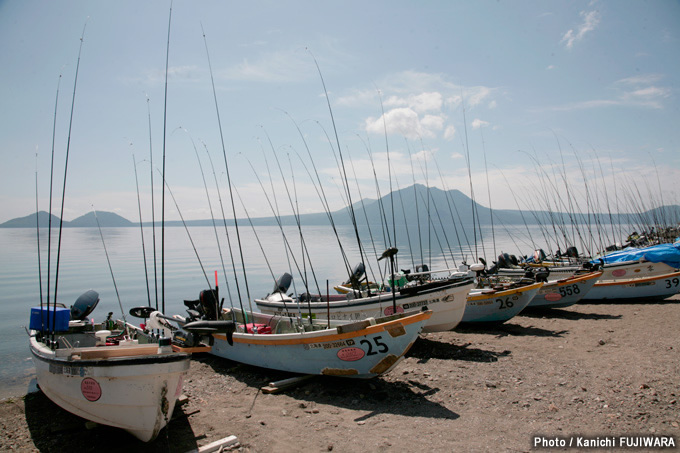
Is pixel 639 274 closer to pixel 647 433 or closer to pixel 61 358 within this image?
pixel 647 433

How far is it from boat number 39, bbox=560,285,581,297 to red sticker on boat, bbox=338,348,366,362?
28.7ft

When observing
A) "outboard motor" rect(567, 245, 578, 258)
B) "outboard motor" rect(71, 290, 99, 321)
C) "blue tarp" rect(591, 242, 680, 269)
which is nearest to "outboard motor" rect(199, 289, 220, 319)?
"outboard motor" rect(71, 290, 99, 321)

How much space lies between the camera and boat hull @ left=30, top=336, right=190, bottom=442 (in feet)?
16.6

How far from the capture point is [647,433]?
491cm

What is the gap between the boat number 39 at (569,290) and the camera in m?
12.8

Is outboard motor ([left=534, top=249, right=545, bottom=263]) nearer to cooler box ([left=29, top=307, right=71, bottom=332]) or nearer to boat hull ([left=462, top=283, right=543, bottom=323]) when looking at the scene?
boat hull ([left=462, top=283, right=543, bottom=323])

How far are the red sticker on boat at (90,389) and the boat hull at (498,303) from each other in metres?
9.20

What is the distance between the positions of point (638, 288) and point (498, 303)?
21.2 ft

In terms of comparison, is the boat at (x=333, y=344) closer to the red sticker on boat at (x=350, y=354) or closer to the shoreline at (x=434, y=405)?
the red sticker on boat at (x=350, y=354)

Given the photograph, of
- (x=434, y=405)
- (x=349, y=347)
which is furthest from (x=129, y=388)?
(x=434, y=405)

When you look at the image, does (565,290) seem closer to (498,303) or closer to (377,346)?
(498,303)

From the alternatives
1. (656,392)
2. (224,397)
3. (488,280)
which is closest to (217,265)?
(488,280)

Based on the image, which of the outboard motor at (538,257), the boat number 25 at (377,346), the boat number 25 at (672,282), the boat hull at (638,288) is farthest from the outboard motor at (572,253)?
the boat number 25 at (377,346)

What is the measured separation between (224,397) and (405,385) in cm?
315
